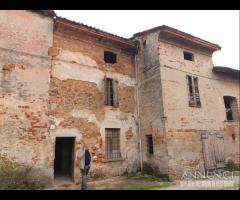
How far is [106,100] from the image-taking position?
1130cm

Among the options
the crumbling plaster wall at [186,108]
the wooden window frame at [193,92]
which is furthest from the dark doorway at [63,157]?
the wooden window frame at [193,92]

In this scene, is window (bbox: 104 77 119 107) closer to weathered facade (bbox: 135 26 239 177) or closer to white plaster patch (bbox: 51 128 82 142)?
weathered facade (bbox: 135 26 239 177)

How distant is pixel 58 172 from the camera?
11961 mm

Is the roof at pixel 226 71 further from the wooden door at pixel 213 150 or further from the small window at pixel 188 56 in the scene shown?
the wooden door at pixel 213 150

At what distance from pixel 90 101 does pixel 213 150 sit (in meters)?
7.31

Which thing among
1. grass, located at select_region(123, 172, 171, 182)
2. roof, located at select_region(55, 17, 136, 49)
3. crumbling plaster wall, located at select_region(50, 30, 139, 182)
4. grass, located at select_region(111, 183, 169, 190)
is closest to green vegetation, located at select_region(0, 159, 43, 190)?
crumbling plaster wall, located at select_region(50, 30, 139, 182)

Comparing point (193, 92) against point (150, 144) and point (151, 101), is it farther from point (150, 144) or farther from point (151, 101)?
point (150, 144)

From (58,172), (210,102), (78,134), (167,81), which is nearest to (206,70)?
(210,102)

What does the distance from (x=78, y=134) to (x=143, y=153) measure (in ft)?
12.5

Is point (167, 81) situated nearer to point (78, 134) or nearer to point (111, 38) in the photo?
point (111, 38)

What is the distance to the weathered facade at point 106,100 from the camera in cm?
884

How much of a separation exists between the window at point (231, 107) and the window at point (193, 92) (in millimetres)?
3432

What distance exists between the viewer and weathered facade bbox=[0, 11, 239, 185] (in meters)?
8.84

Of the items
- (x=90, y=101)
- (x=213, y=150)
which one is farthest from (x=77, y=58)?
(x=213, y=150)
